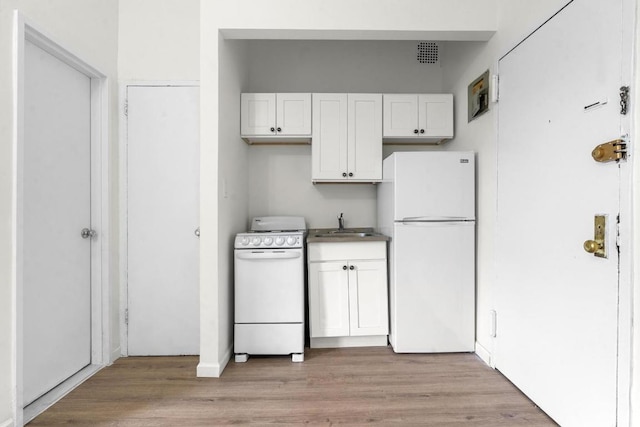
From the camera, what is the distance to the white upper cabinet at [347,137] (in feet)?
9.60

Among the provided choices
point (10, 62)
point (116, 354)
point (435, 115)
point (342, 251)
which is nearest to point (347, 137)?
point (435, 115)

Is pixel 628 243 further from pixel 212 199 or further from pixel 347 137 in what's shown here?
pixel 212 199

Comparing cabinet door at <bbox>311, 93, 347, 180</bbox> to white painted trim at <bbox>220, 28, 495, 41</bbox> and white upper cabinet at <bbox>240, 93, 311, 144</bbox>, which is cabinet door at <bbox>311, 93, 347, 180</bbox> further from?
white painted trim at <bbox>220, 28, 495, 41</bbox>

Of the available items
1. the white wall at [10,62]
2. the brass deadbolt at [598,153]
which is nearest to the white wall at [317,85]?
the white wall at [10,62]

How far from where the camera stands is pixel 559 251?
5.56ft

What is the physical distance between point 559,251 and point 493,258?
2.12 feet

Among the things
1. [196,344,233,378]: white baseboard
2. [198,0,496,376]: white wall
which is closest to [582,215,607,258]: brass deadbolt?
[198,0,496,376]: white wall

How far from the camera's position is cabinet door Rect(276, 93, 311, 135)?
9.52ft

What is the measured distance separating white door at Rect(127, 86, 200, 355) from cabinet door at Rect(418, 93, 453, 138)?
1.88 metres

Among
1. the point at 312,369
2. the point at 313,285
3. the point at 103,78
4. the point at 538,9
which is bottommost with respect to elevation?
the point at 312,369

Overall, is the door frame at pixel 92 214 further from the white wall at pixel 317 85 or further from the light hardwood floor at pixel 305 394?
the white wall at pixel 317 85

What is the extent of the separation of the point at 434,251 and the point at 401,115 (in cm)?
122

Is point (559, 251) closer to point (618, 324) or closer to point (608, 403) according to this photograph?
point (618, 324)

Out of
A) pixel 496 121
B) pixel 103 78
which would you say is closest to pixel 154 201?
pixel 103 78
